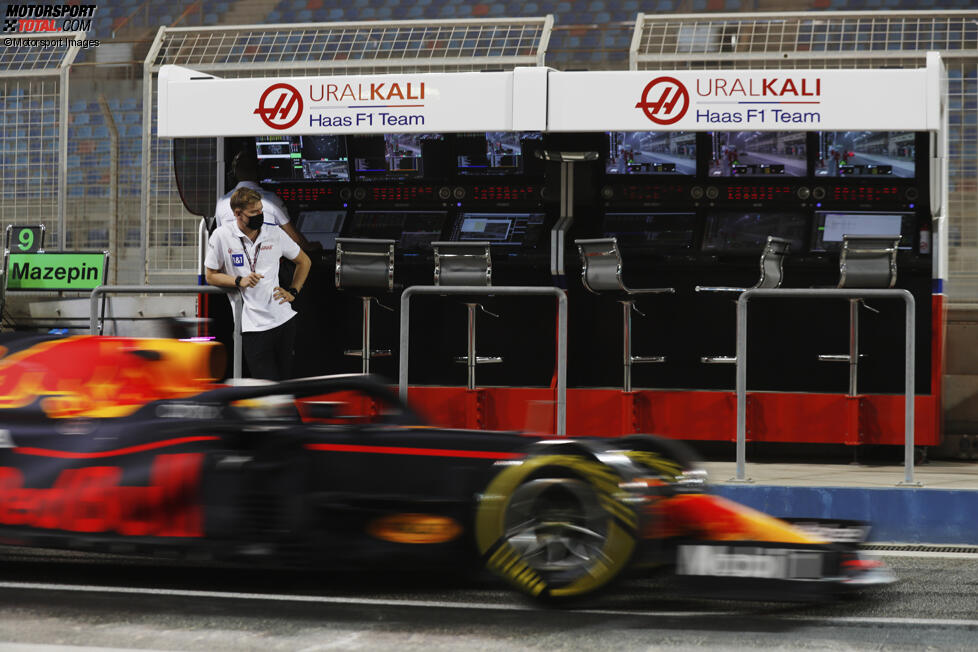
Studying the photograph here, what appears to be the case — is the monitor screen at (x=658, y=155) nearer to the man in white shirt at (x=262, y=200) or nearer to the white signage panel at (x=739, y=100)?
the white signage panel at (x=739, y=100)

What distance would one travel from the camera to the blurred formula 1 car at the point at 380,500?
4699 millimetres

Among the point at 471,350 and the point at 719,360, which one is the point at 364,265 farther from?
the point at 719,360

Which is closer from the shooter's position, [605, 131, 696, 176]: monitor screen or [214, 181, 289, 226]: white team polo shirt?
[214, 181, 289, 226]: white team polo shirt

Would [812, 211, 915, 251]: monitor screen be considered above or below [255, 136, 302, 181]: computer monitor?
below

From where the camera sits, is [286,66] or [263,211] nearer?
[263,211]

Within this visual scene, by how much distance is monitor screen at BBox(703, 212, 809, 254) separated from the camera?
11.1 metres

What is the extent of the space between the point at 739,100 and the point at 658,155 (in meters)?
1.84

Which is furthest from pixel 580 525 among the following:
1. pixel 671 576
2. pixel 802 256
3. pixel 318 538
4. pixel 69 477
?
pixel 802 256

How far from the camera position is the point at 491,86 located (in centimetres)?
995

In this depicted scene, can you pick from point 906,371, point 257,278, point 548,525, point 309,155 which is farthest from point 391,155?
point 548,525

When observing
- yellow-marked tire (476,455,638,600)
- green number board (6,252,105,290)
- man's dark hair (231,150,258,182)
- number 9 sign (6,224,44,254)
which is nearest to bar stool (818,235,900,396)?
man's dark hair (231,150,258,182)

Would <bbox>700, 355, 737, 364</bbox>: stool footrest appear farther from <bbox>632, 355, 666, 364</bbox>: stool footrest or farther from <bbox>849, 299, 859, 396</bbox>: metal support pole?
<bbox>849, 299, 859, 396</bbox>: metal support pole

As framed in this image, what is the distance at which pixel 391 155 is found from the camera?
12.2 m

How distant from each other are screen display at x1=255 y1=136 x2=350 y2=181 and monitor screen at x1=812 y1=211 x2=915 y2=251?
158 inches
